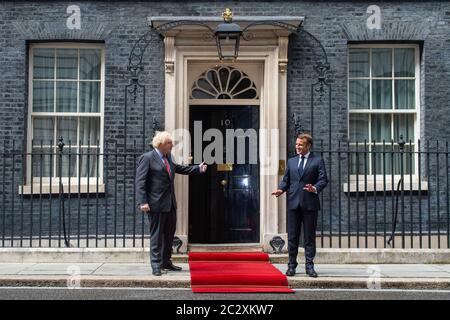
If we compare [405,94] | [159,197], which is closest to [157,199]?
[159,197]

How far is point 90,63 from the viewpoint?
37.2 ft

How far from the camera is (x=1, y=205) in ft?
35.9

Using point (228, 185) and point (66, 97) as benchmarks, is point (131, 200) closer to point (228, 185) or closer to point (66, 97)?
point (228, 185)

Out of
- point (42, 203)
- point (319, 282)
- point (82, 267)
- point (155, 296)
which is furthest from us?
point (42, 203)

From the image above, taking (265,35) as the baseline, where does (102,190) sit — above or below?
below

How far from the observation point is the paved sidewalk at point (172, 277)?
8195 mm

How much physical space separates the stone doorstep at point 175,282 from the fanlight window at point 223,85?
3.90 m

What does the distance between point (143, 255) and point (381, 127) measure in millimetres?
4616

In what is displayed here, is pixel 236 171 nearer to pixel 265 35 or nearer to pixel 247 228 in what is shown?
pixel 247 228

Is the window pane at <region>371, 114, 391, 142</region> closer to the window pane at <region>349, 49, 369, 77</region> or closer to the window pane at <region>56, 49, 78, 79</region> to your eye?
the window pane at <region>349, 49, 369, 77</region>

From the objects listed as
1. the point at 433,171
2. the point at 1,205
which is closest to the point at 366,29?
the point at 433,171

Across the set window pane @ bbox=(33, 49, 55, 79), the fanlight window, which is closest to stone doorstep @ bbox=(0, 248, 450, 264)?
the fanlight window

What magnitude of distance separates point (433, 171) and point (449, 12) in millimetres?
2678

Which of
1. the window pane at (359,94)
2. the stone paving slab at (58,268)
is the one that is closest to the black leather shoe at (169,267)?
the stone paving slab at (58,268)
